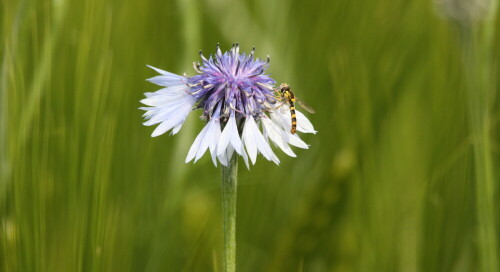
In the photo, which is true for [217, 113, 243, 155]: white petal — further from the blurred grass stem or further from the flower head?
the blurred grass stem

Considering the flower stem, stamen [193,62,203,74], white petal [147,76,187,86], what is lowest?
the flower stem

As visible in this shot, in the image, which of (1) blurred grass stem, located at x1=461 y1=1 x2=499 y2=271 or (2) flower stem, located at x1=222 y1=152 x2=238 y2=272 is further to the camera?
(1) blurred grass stem, located at x1=461 y1=1 x2=499 y2=271

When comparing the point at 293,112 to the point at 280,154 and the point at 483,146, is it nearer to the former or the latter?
the point at 483,146

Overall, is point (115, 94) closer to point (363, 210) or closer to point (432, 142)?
point (363, 210)

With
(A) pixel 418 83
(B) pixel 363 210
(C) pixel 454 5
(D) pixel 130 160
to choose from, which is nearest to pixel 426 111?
(A) pixel 418 83

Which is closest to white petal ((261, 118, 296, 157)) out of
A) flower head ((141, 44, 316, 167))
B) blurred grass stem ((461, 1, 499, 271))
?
flower head ((141, 44, 316, 167))

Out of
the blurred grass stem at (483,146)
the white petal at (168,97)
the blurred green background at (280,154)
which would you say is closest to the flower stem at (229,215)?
the blurred green background at (280,154)

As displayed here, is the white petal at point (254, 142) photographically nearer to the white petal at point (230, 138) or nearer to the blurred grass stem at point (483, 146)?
the white petal at point (230, 138)
